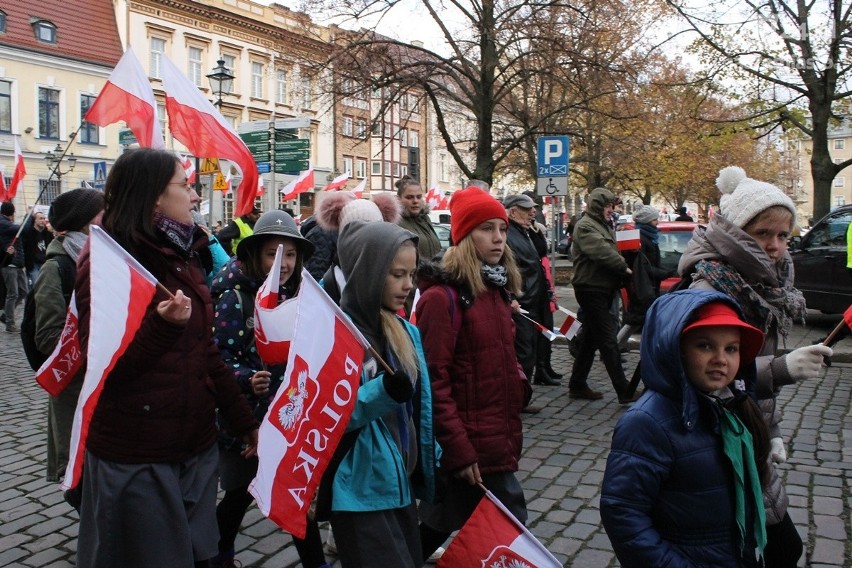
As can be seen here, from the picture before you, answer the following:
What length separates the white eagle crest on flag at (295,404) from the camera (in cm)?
251

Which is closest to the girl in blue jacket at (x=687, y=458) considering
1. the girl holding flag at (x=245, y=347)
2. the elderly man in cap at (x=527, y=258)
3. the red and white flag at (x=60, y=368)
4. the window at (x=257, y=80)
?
the girl holding flag at (x=245, y=347)

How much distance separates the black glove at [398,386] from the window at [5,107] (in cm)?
3755

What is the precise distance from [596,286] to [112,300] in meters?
5.75

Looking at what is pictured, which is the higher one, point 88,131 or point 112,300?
point 88,131

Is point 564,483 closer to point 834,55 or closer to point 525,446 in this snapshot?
point 525,446

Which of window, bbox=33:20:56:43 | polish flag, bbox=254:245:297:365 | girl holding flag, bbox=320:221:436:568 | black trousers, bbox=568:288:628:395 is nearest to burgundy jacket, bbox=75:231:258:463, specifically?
polish flag, bbox=254:245:297:365

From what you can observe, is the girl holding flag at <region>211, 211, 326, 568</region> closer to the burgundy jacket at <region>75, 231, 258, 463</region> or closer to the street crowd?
the street crowd

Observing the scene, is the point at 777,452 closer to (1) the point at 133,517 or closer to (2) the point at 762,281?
(2) the point at 762,281

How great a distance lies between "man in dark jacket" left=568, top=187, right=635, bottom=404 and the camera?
7.41 m

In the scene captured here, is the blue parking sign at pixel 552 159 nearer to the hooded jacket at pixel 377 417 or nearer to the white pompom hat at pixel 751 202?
the white pompom hat at pixel 751 202

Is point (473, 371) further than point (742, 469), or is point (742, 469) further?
point (473, 371)

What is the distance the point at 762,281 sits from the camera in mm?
2934

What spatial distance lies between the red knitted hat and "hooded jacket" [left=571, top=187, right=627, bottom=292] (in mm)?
4013

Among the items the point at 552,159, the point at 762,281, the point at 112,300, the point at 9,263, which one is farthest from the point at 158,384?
the point at 9,263
